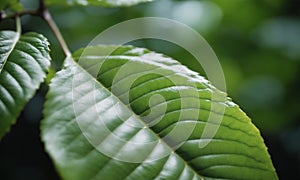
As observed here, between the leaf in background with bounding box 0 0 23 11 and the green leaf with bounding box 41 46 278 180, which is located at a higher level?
the leaf in background with bounding box 0 0 23 11

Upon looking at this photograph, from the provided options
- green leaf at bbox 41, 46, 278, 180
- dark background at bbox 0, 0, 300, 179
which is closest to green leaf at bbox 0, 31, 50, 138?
green leaf at bbox 41, 46, 278, 180

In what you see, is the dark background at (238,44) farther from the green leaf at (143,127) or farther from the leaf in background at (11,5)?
the green leaf at (143,127)

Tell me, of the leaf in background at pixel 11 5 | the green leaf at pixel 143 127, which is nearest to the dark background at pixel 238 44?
the leaf in background at pixel 11 5

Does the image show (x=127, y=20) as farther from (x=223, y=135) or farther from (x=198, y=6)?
(x=223, y=135)

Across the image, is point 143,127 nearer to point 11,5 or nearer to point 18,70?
point 18,70

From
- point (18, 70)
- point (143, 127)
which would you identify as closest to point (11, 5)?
point (18, 70)

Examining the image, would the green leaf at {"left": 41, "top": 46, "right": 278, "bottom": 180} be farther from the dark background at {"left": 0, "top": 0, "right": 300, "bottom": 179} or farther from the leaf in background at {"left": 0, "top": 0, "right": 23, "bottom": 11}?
the dark background at {"left": 0, "top": 0, "right": 300, "bottom": 179}
